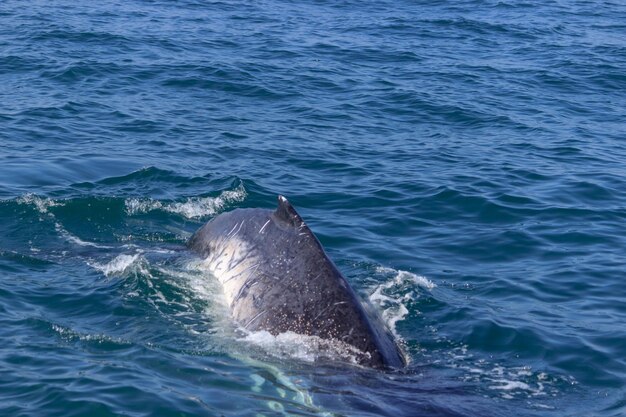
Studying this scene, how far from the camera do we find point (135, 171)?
63.0ft

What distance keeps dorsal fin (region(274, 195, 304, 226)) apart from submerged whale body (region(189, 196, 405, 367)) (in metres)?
0.01

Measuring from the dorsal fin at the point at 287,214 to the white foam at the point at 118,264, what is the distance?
2727mm

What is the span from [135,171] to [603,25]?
23.5m

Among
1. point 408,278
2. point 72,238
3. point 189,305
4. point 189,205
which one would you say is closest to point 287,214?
point 189,305

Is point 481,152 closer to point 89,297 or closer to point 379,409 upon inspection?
point 89,297

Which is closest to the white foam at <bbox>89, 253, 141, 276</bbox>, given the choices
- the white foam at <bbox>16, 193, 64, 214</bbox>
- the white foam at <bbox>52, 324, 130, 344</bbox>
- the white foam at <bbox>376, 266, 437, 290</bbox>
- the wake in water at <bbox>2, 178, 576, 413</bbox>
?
the wake in water at <bbox>2, 178, 576, 413</bbox>

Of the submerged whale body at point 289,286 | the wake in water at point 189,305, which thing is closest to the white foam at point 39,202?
the wake in water at point 189,305

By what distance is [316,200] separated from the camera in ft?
61.3

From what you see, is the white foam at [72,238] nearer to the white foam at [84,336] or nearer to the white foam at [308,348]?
the white foam at [84,336]

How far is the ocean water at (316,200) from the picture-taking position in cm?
1091

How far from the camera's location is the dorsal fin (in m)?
12.4

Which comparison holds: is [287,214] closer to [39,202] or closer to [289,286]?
[289,286]

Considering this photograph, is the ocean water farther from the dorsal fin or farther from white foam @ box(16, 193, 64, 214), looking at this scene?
the dorsal fin

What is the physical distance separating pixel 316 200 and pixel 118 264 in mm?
5260
